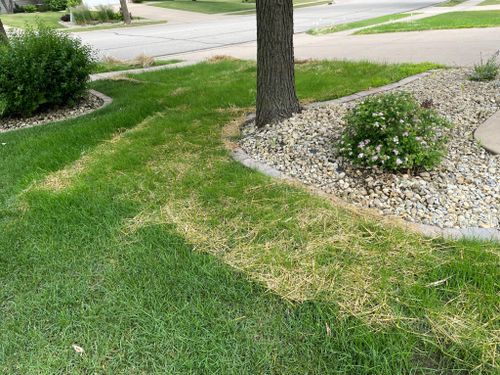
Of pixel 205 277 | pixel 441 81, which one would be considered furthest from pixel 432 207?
pixel 441 81

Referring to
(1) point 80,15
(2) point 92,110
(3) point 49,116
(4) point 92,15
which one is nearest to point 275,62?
(2) point 92,110

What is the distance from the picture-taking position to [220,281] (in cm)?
237

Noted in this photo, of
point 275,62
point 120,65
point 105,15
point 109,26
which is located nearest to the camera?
point 275,62

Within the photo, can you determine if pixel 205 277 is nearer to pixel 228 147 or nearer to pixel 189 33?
pixel 228 147

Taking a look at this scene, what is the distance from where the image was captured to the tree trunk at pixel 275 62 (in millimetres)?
4043

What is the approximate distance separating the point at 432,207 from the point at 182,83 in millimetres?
5450

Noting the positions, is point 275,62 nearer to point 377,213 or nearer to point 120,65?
point 377,213

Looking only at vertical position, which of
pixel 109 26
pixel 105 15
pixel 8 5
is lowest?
pixel 109 26

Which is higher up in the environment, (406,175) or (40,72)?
(40,72)

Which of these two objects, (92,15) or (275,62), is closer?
(275,62)

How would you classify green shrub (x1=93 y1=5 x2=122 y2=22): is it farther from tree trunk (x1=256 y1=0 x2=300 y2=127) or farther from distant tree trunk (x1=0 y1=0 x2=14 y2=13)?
tree trunk (x1=256 y1=0 x2=300 y2=127)

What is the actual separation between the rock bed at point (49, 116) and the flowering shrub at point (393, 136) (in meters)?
4.30

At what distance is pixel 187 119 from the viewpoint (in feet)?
16.7

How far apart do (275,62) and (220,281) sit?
263 centimetres
